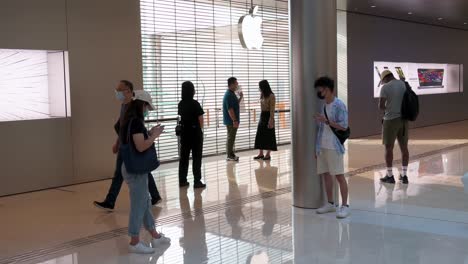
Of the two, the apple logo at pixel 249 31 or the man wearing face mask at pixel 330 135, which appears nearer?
the man wearing face mask at pixel 330 135

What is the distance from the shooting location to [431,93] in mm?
16656

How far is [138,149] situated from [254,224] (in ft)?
5.32

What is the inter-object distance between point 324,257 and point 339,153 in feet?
4.44

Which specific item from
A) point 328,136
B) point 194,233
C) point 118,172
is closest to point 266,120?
point 118,172

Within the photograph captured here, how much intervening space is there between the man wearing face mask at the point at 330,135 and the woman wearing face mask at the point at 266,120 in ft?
12.4

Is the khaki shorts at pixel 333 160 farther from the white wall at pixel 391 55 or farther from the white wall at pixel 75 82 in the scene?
the white wall at pixel 391 55

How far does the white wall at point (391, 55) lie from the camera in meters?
13.2

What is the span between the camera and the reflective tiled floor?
14.4 ft

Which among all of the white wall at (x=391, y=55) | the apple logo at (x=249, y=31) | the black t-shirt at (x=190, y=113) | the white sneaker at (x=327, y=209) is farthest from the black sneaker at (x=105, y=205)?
the white wall at (x=391, y=55)

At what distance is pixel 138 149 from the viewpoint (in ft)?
13.8

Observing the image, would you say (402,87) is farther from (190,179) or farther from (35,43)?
(35,43)

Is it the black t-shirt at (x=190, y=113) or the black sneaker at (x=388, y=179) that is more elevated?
the black t-shirt at (x=190, y=113)

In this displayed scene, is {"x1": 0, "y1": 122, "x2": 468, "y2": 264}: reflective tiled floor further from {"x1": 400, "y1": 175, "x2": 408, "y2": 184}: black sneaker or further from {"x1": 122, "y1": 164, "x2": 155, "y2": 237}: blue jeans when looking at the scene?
{"x1": 122, "y1": 164, "x2": 155, "y2": 237}: blue jeans

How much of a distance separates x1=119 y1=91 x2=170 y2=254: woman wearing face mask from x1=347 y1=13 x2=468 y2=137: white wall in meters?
9.23
